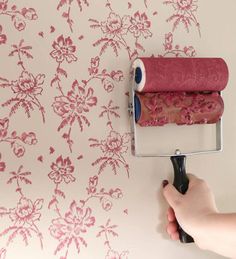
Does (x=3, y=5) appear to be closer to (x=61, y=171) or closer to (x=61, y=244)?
(x=61, y=171)

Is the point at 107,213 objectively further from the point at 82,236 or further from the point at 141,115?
the point at 141,115

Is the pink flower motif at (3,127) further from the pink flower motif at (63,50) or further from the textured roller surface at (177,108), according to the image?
the textured roller surface at (177,108)

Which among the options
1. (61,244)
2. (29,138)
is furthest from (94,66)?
(61,244)

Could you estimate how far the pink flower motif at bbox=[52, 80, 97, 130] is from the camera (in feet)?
3.37

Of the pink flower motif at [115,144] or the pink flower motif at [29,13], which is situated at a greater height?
the pink flower motif at [29,13]

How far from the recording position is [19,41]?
3.26ft

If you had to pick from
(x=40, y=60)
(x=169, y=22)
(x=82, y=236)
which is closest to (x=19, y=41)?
(x=40, y=60)

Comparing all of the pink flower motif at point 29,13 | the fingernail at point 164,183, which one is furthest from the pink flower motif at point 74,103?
the fingernail at point 164,183

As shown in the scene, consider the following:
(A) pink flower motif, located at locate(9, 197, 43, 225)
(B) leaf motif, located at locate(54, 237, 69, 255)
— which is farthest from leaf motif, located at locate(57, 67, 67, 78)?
(B) leaf motif, located at locate(54, 237, 69, 255)

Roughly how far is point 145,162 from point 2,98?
17.3 inches

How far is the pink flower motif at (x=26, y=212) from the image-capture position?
99cm

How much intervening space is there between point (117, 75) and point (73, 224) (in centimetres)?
44

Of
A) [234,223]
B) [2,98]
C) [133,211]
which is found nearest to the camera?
[234,223]

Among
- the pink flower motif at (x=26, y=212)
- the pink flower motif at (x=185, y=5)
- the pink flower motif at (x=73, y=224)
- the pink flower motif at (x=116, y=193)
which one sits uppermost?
the pink flower motif at (x=185, y=5)
